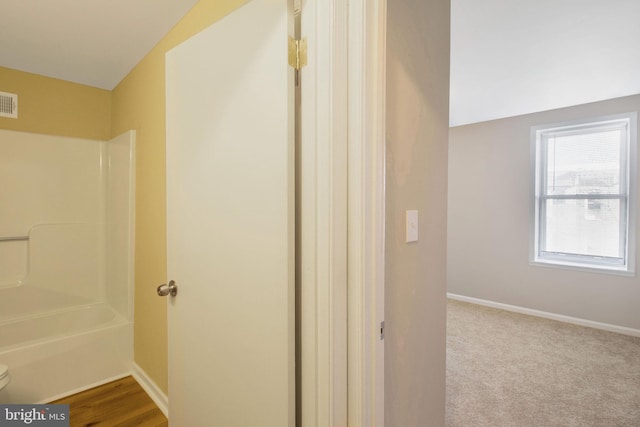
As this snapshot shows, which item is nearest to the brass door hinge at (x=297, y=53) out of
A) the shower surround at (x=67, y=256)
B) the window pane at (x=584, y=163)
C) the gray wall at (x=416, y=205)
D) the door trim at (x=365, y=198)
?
the door trim at (x=365, y=198)

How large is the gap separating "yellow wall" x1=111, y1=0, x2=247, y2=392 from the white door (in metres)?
0.62

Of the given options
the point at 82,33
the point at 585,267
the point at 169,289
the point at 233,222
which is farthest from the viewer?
the point at 585,267

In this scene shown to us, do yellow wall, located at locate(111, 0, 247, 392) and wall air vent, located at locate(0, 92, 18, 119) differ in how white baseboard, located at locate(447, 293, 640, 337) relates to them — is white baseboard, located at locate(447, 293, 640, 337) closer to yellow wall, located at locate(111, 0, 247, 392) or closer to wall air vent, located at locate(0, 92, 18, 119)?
yellow wall, located at locate(111, 0, 247, 392)

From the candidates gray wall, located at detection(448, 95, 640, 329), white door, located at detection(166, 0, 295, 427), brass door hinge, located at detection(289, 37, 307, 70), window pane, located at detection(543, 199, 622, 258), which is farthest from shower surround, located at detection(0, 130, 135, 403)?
window pane, located at detection(543, 199, 622, 258)

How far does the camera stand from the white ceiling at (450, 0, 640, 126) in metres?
1.61

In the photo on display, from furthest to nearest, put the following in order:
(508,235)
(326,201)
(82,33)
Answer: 1. (508,235)
2. (82,33)
3. (326,201)

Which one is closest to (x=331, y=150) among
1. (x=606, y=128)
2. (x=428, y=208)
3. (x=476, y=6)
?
(x=428, y=208)

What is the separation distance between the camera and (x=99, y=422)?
5.80ft

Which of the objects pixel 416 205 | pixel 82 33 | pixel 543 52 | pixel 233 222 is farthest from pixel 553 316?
pixel 82 33

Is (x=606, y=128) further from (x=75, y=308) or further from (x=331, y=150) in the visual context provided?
(x=75, y=308)

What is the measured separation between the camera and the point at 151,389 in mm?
2025

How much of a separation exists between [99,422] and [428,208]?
7.48 ft

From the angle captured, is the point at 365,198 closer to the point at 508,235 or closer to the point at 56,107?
the point at 56,107

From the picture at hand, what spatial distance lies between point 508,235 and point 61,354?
14.8 feet
